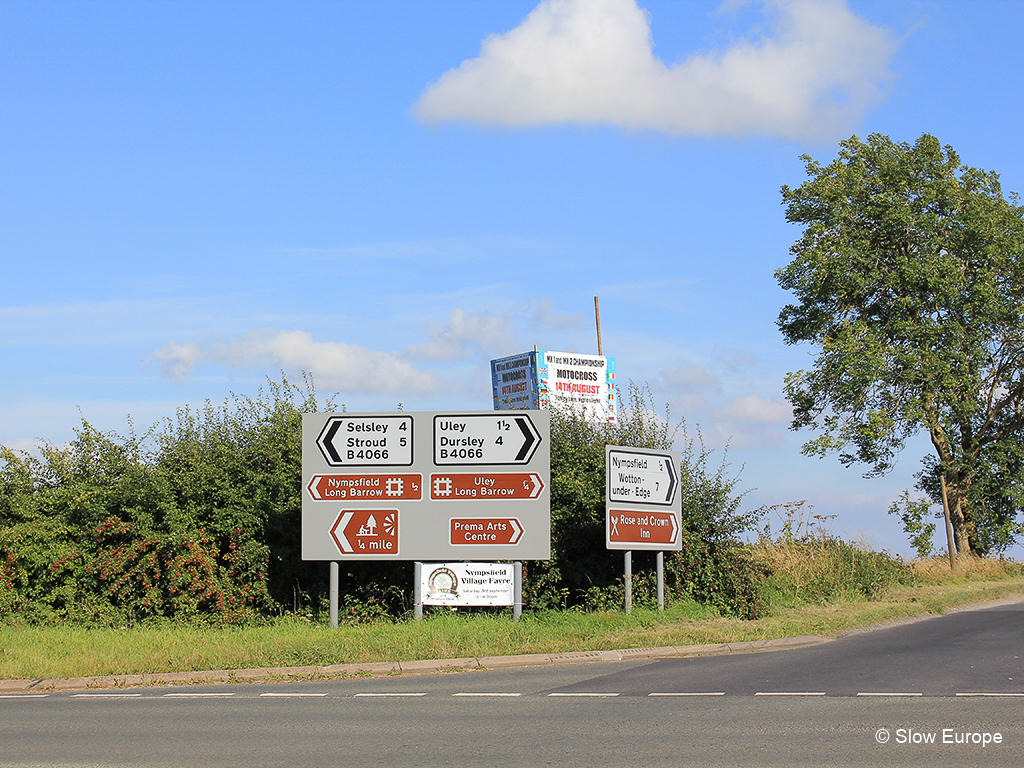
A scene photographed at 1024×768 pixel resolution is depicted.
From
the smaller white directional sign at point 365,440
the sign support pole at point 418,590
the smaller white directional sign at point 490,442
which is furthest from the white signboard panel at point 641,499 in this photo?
the smaller white directional sign at point 365,440

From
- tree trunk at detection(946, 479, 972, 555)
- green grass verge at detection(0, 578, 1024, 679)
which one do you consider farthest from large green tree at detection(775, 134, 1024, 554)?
green grass verge at detection(0, 578, 1024, 679)

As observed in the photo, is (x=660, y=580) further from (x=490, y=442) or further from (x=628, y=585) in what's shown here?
(x=490, y=442)

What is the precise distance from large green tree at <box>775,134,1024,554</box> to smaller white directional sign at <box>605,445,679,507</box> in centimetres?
1632

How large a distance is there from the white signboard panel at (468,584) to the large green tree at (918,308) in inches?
737

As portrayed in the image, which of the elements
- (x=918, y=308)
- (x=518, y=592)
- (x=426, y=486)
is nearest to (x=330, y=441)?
(x=426, y=486)

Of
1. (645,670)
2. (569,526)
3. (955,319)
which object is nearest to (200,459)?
(569,526)

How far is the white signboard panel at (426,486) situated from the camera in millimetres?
16125

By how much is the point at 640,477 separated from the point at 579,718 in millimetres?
7763

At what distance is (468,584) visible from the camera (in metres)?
16.0

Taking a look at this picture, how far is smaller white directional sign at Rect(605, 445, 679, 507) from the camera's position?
16.3 meters

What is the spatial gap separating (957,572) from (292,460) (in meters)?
17.5

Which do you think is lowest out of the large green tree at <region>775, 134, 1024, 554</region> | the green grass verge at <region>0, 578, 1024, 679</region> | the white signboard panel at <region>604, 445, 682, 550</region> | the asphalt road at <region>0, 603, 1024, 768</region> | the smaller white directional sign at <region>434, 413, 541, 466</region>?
the asphalt road at <region>0, 603, 1024, 768</region>

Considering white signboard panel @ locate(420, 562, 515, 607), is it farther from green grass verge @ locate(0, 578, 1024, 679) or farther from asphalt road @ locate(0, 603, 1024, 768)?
asphalt road @ locate(0, 603, 1024, 768)

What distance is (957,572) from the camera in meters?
26.1
